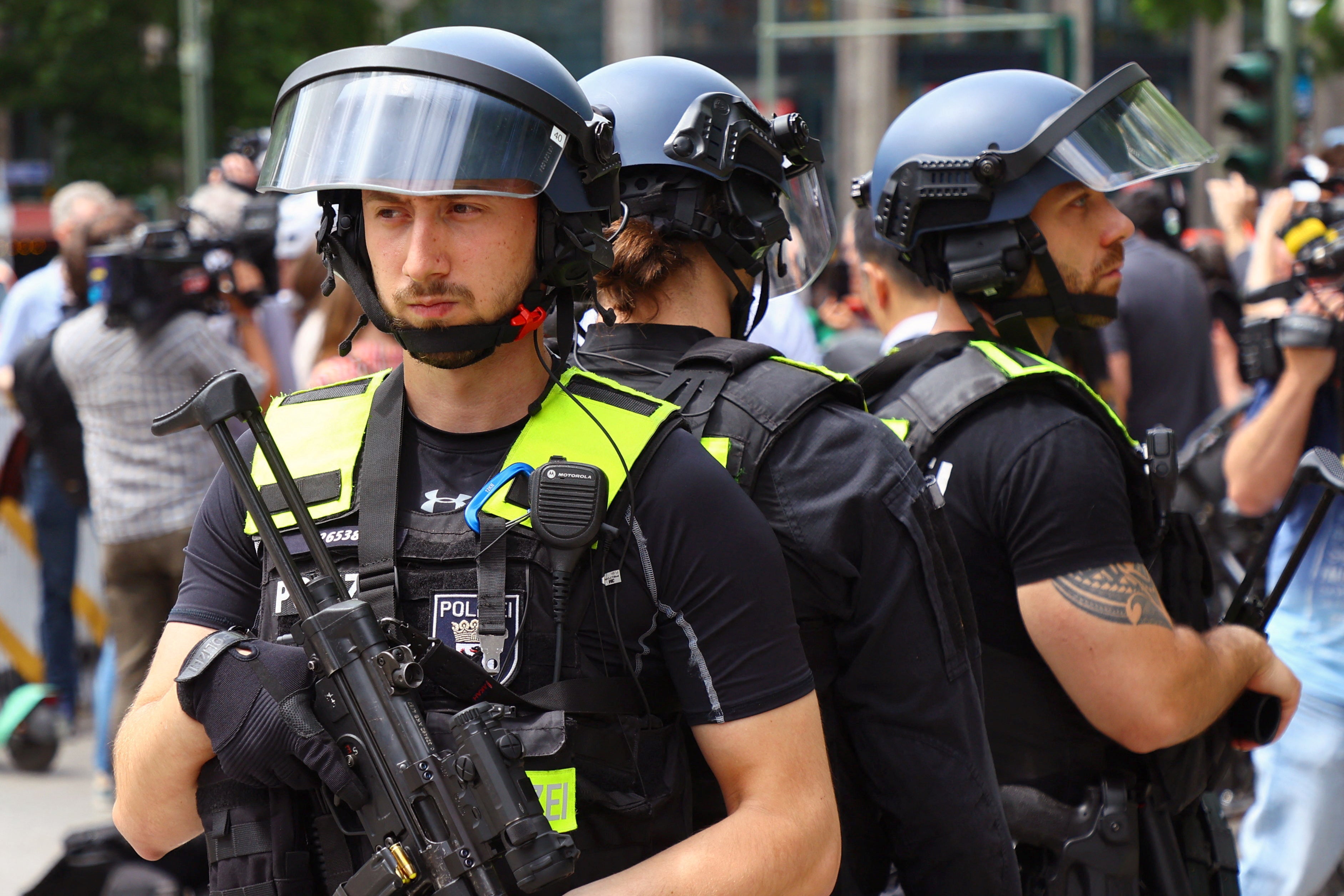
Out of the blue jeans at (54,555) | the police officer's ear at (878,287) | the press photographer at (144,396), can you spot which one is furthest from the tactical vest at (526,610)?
the blue jeans at (54,555)

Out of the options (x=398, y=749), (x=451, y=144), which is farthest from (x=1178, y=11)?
(x=398, y=749)

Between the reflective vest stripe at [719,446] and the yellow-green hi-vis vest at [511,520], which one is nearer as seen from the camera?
the yellow-green hi-vis vest at [511,520]

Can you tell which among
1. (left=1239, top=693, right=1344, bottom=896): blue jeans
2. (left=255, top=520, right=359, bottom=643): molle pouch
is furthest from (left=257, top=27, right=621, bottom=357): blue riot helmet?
(left=1239, top=693, right=1344, bottom=896): blue jeans

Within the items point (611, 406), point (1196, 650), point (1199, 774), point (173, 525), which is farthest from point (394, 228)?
point (173, 525)

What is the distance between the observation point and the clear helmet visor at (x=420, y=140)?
180 centimetres

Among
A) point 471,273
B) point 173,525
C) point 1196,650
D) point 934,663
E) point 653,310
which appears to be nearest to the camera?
point 471,273

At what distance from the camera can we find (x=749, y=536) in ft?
5.83

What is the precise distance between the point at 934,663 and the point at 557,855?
2.55ft

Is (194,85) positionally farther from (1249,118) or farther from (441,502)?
(441,502)

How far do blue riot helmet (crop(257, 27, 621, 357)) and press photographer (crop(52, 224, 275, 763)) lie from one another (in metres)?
3.40

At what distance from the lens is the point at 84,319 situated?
538 cm

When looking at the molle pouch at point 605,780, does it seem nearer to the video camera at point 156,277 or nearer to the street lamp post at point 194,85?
the video camera at point 156,277

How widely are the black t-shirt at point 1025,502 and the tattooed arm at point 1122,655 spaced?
0.03 m

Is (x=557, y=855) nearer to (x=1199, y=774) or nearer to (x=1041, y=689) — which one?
(x=1041, y=689)
